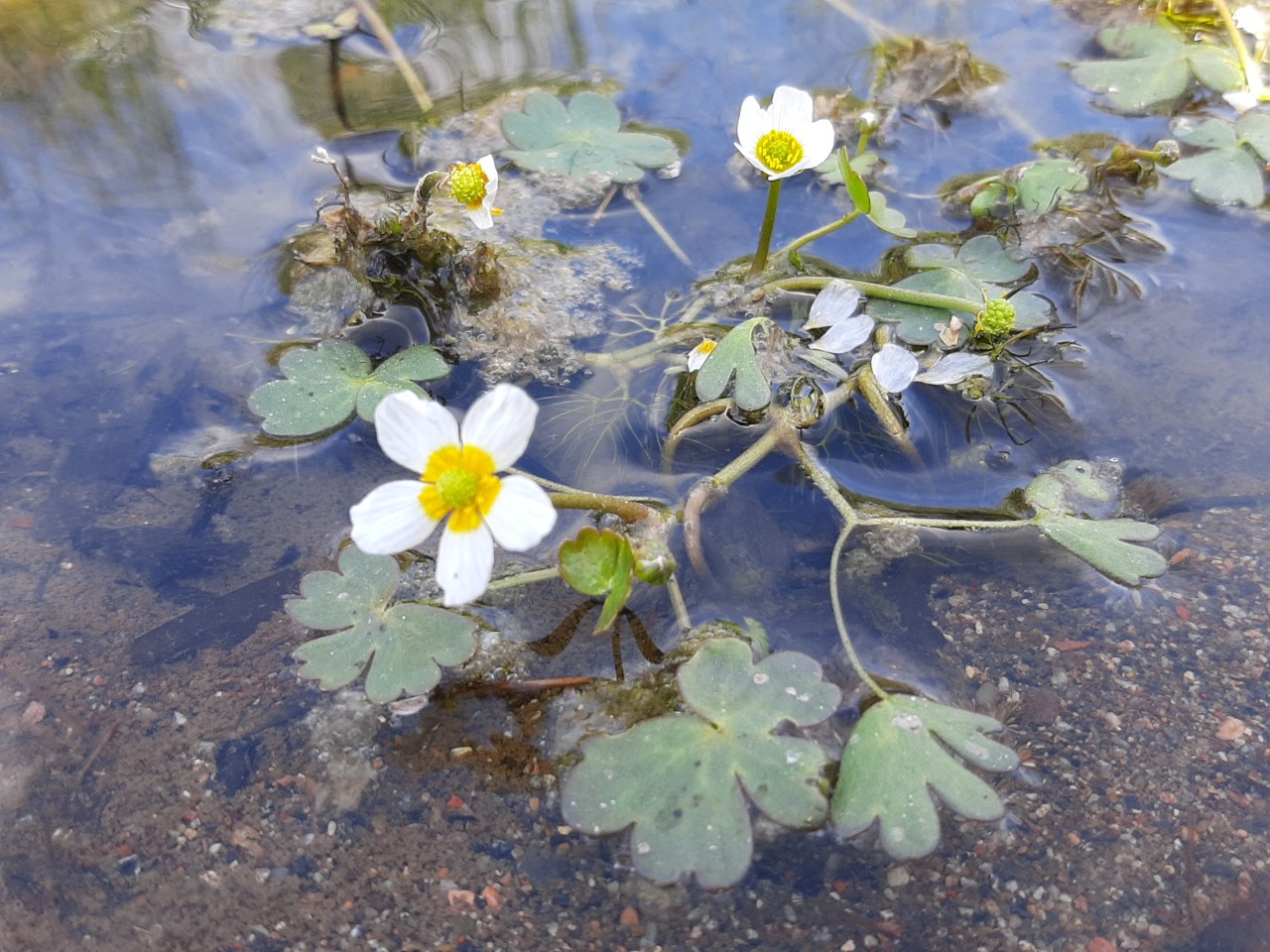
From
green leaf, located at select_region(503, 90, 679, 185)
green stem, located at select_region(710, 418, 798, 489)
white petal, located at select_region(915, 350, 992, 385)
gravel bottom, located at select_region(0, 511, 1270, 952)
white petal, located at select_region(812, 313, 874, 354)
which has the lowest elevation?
gravel bottom, located at select_region(0, 511, 1270, 952)

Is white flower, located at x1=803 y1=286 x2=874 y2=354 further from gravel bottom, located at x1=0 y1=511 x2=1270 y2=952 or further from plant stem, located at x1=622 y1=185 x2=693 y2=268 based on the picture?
gravel bottom, located at x1=0 y1=511 x2=1270 y2=952

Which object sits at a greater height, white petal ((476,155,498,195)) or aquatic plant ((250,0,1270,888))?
white petal ((476,155,498,195))

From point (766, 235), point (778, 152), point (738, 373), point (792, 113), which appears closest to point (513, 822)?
point (738, 373)

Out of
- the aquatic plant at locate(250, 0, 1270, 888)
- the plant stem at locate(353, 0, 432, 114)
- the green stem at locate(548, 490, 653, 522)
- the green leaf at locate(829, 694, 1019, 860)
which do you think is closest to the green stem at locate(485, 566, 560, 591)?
the aquatic plant at locate(250, 0, 1270, 888)

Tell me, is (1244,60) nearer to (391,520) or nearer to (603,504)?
(603,504)

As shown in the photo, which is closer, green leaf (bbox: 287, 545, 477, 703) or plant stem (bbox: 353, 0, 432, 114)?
green leaf (bbox: 287, 545, 477, 703)

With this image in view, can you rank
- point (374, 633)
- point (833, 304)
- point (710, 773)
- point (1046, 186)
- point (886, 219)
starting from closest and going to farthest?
point (710, 773) → point (374, 633) → point (833, 304) → point (886, 219) → point (1046, 186)

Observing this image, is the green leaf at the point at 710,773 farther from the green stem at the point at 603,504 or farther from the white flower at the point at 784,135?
the white flower at the point at 784,135
